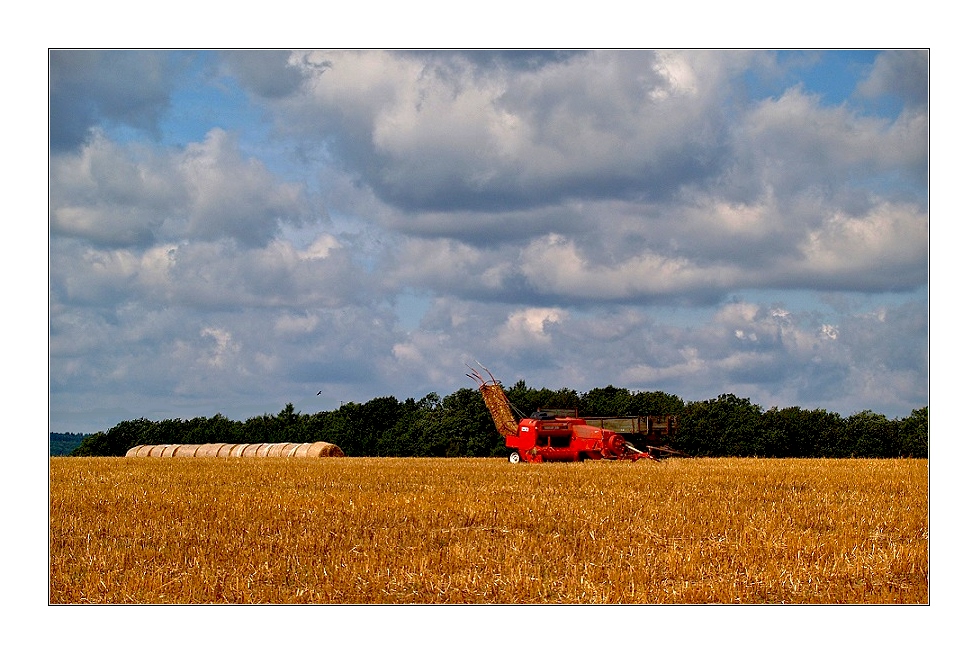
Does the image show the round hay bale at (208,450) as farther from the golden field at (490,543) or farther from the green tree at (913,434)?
the green tree at (913,434)

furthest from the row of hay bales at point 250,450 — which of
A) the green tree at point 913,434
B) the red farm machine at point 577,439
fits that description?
the green tree at point 913,434

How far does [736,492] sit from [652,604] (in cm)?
869

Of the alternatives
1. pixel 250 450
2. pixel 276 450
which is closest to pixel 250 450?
pixel 250 450

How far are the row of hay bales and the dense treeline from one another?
5.25m

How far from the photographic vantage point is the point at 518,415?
3753 centimetres

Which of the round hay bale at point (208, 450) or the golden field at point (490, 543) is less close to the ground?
the golden field at point (490, 543)

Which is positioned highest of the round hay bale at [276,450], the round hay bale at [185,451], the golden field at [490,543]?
the golden field at [490,543]

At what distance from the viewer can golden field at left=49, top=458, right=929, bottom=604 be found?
8.82 meters

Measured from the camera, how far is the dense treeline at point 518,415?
133 feet

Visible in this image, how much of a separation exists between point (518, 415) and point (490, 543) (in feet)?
87.7

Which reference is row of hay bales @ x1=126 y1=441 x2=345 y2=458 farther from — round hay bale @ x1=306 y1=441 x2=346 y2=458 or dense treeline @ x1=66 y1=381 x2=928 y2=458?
dense treeline @ x1=66 y1=381 x2=928 y2=458

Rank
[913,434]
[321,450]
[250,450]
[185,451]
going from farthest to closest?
[185,451]
[250,450]
[321,450]
[913,434]

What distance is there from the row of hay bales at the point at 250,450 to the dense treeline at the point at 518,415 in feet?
17.2

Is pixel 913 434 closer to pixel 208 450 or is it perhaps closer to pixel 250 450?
pixel 250 450
